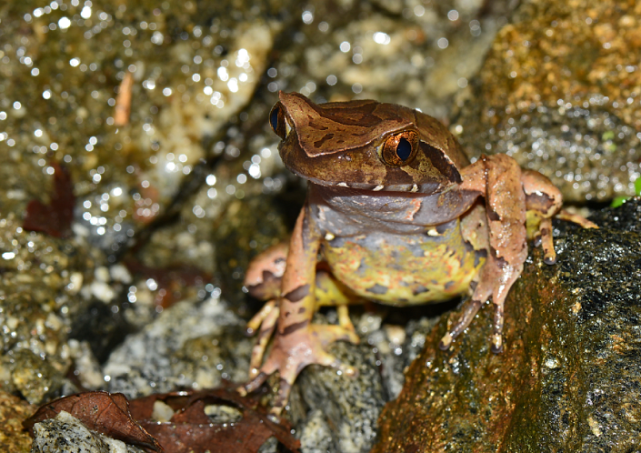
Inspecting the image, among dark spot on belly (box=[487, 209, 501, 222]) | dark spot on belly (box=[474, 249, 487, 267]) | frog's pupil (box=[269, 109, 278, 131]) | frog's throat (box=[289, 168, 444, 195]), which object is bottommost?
dark spot on belly (box=[474, 249, 487, 267])

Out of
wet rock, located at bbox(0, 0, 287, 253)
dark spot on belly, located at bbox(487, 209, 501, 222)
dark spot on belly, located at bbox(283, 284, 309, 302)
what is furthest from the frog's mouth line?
wet rock, located at bbox(0, 0, 287, 253)

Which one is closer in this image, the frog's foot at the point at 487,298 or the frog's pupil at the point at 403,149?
the frog's pupil at the point at 403,149

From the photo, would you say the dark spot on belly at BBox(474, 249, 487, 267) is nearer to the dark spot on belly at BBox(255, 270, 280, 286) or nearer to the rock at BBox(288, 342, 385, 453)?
the rock at BBox(288, 342, 385, 453)

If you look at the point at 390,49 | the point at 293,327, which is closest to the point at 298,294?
the point at 293,327

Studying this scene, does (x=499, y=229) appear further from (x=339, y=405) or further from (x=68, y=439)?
(x=68, y=439)

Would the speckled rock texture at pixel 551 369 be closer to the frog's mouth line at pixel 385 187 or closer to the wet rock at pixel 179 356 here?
the frog's mouth line at pixel 385 187

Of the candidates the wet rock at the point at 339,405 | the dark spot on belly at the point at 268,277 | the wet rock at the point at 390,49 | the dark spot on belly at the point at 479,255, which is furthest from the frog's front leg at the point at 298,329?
the wet rock at the point at 390,49
